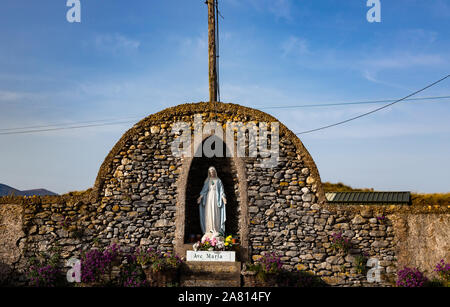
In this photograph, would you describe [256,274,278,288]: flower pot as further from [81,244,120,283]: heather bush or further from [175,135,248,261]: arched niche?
[81,244,120,283]: heather bush

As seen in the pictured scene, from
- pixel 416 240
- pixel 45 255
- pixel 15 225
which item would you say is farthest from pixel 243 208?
pixel 15 225

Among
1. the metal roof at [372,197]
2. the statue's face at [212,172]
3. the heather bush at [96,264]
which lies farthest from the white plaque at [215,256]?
the metal roof at [372,197]

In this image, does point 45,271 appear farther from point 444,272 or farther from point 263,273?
point 444,272

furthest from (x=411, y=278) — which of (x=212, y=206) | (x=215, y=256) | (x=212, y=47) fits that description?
(x=212, y=47)

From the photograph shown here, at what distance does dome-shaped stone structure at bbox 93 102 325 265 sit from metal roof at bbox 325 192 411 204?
16.9 feet

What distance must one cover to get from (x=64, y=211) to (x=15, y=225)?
148 cm

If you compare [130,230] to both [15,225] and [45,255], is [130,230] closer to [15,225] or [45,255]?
[45,255]

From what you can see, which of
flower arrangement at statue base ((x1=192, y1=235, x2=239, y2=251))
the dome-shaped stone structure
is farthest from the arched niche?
flower arrangement at statue base ((x1=192, y1=235, x2=239, y2=251))

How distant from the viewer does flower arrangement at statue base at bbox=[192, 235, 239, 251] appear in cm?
1192

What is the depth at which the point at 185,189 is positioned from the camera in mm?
12609

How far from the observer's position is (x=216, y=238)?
1209 centimetres

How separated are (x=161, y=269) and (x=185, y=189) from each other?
2.35 meters

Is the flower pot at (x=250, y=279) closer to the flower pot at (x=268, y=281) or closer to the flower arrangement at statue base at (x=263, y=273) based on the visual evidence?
the flower arrangement at statue base at (x=263, y=273)
